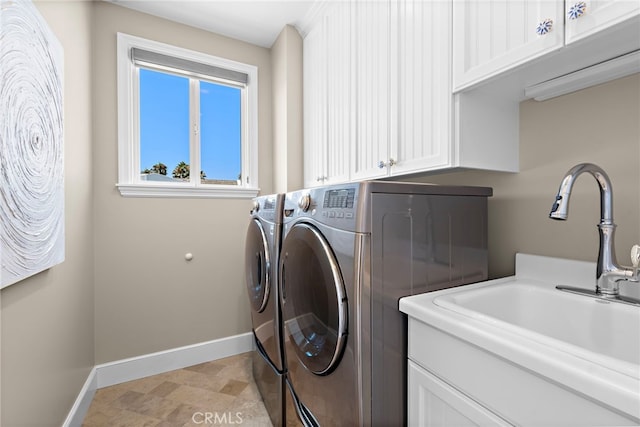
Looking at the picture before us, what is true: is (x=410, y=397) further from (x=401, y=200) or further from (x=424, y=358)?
(x=401, y=200)

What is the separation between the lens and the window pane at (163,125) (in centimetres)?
223

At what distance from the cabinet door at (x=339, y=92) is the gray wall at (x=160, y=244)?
0.86m

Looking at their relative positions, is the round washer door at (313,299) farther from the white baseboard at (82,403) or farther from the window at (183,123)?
the window at (183,123)

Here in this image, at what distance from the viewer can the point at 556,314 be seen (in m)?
1.00

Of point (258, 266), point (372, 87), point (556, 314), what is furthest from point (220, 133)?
point (556, 314)

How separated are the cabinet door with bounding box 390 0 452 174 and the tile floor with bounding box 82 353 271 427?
1.66 meters

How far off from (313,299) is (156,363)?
1.75 metres

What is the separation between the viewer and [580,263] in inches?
41.4

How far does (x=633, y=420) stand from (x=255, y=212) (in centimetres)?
168

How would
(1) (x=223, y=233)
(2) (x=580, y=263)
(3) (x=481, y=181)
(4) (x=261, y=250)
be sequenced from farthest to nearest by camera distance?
(1) (x=223, y=233) < (4) (x=261, y=250) < (3) (x=481, y=181) < (2) (x=580, y=263)

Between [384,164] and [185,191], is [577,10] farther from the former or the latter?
[185,191]

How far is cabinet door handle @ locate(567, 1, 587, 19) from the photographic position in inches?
29.3

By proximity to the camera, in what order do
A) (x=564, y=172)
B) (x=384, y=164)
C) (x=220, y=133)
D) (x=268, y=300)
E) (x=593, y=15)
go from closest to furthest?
(x=593, y=15) < (x=564, y=172) < (x=384, y=164) < (x=268, y=300) < (x=220, y=133)

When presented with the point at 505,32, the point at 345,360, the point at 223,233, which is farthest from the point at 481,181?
the point at 223,233
